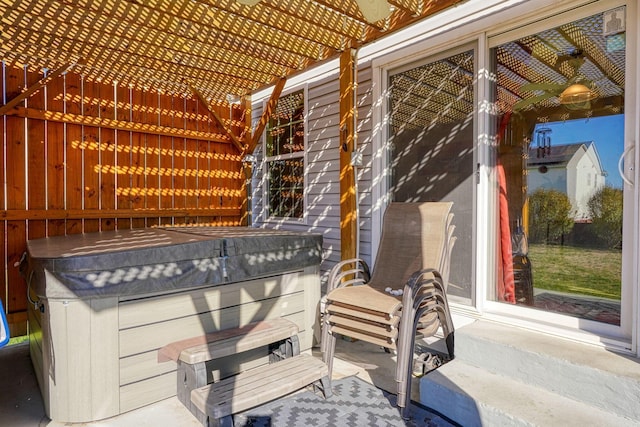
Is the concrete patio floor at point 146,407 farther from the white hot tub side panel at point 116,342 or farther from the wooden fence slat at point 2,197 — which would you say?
the wooden fence slat at point 2,197

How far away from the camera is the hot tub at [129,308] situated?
232 cm

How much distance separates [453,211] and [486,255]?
0.46 meters

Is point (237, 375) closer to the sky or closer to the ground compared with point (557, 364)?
closer to the ground

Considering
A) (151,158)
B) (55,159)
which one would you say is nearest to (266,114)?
(151,158)

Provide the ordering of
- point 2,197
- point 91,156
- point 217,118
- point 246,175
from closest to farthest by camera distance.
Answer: point 2,197 → point 91,156 → point 217,118 → point 246,175

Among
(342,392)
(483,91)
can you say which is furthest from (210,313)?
(483,91)

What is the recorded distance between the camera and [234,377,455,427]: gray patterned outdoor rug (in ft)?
7.58

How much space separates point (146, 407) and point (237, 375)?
0.68 metres

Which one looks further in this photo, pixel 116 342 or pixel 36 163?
pixel 36 163

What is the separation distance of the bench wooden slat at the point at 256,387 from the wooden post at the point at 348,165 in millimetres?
1333

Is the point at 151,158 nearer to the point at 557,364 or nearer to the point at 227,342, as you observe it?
the point at 227,342

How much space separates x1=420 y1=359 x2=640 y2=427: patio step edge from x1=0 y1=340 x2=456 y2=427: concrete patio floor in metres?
0.17

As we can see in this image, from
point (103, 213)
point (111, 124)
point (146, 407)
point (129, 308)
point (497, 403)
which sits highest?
point (111, 124)

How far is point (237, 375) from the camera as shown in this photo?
2.41m
